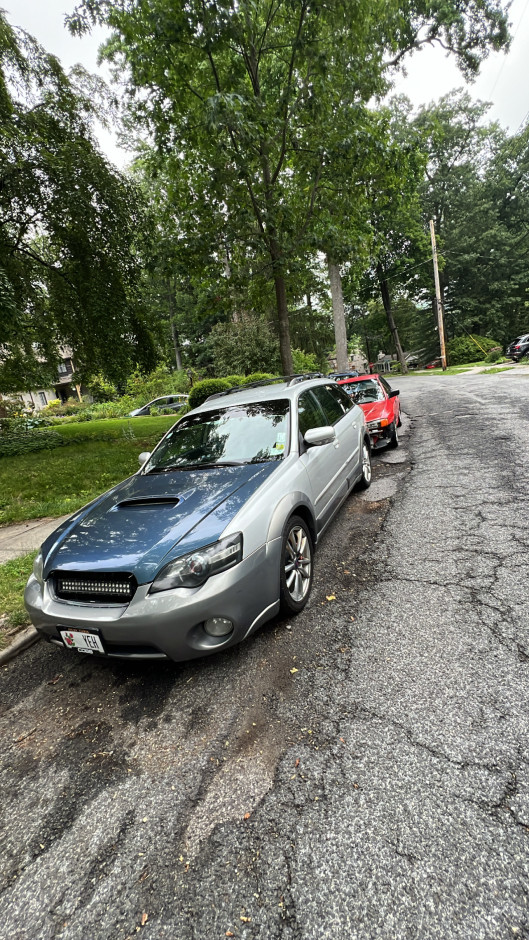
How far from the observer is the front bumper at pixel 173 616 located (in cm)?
233

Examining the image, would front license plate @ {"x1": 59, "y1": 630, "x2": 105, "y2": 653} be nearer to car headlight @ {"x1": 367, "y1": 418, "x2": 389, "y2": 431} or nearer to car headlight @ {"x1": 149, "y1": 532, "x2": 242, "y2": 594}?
car headlight @ {"x1": 149, "y1": 532, "x2": 242, "y2": 594}

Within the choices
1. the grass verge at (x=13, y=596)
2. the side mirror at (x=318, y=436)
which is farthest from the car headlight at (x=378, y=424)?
the grass verge at (x=13, y=596)

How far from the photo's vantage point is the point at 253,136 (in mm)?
7363

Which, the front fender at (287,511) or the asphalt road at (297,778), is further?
the front fender at (287,511)

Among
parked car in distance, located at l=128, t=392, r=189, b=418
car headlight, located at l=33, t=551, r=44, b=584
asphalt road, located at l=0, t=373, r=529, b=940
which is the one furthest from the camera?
parked car in distance, located at l=128, t=392, r=189, b=418

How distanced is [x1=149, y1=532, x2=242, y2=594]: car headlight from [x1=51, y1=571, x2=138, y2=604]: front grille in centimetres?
18

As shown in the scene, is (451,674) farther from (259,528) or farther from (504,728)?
(259,528)

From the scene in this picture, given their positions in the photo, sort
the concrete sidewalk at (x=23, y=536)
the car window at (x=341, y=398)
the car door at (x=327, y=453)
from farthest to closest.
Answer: the car window at (x=341, y=398) → the concrete sidewalk at (x=23, y=536) → the car door at (x=327, y=453)

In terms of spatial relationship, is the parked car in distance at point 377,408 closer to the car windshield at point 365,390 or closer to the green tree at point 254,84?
the car windshield at point 365,390

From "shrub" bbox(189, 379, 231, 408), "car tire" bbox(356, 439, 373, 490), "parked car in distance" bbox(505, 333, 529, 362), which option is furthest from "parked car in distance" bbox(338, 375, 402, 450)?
"parked car in distance" bbox(505, 333, 529, 362)

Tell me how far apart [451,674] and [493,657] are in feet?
0.95

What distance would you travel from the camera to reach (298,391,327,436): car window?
3.94 metres

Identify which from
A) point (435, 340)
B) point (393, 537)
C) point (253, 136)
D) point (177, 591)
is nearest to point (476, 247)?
point (435, 340)

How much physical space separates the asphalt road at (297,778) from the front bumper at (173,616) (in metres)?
0.36
